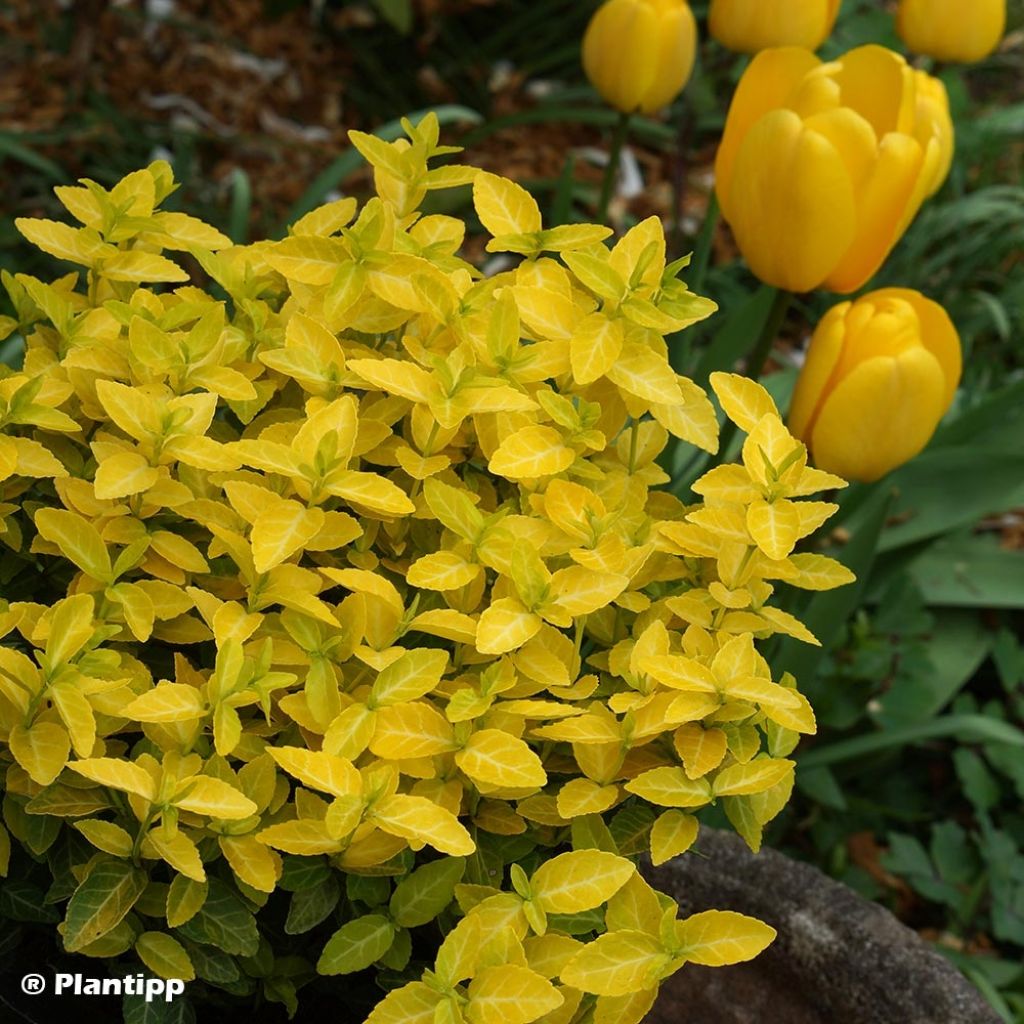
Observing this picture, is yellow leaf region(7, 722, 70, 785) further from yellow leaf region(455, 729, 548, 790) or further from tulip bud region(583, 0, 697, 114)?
→ tulip bud region(583, 0, 697, 114)

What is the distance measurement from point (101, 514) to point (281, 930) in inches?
11.8

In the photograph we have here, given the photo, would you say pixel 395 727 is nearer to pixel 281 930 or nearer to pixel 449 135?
pixel 281 930

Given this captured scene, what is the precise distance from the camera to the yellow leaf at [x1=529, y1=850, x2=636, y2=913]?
817mm

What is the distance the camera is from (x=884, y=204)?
1343 mm

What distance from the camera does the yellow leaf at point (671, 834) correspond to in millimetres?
868

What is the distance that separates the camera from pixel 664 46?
5.60 ft

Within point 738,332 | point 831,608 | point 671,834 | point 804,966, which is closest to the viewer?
point 671,834

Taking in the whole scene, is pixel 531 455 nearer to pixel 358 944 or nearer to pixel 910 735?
pixel 358 944

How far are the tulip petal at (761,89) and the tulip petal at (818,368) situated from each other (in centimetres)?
14

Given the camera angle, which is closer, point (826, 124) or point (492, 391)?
point (492, 391)

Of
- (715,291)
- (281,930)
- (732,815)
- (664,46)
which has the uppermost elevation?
(664,46)

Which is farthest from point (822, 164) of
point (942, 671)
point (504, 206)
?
point (942, 671)

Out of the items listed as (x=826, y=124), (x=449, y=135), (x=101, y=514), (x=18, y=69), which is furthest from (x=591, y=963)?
(x=18, y=69)

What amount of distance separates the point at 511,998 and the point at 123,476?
378 mm
